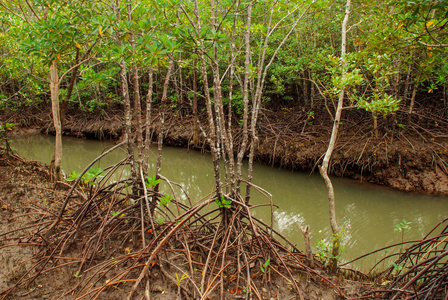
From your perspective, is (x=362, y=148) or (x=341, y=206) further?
(x=362, y=148)

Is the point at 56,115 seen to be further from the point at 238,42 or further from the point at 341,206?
the point at 341,206

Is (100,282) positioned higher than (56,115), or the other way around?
(56,115)

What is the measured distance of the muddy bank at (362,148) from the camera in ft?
19.9

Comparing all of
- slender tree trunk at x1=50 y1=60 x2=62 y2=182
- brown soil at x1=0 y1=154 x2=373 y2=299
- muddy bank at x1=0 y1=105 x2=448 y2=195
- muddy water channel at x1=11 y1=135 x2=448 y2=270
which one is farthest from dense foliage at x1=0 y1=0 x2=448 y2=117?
muddy water channel at x1=11 y1=135 x2=448 y2=270

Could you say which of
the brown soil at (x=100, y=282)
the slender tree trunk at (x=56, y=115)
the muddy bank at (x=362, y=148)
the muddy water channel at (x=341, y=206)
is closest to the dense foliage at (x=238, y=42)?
the slender tree trunk at (x=56, y=115)

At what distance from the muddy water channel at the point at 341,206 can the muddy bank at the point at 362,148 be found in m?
0.29

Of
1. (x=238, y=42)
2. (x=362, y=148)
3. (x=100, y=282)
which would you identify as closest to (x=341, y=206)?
(x=362, y=148)

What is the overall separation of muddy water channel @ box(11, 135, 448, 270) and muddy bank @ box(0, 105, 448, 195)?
0.96 ft

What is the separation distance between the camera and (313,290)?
8.18ft

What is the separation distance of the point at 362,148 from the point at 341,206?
1955mm

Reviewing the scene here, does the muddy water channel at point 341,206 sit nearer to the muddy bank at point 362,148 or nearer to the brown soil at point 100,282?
the muddy bank at point 362,148

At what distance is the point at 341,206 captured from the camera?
5.57m

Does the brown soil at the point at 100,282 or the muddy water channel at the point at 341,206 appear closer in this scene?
the brown soil at the point at 100,282

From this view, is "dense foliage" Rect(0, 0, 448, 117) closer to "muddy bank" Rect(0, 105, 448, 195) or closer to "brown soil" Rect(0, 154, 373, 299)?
"muddy bank" Rect(0, 105, 448, 195)
